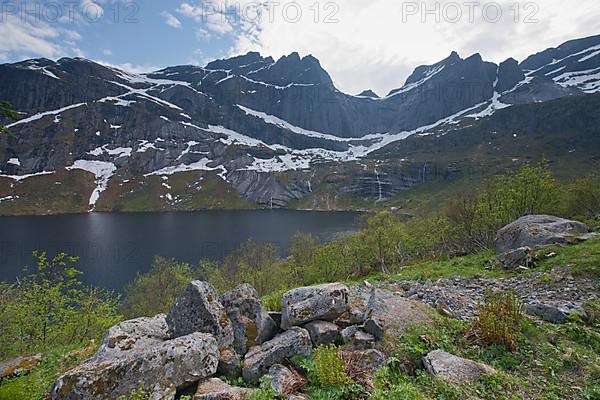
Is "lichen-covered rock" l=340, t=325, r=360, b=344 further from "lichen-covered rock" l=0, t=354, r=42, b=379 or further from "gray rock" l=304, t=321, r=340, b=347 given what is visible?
"lichen-covered rock" l=0, t=354, r=42, b=379

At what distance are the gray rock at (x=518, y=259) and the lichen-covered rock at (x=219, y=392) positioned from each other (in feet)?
51.4

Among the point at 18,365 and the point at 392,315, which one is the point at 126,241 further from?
the point at 392,315

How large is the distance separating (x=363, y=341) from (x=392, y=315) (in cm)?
146

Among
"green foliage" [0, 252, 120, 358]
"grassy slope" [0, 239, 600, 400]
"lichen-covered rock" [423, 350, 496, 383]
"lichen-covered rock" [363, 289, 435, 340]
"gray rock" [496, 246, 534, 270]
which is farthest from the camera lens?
"green foliage" [0, 252, 120, 358]

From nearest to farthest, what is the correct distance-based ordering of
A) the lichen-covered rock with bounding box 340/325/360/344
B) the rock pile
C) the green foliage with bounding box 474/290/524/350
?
the rock pile
the green foliage with bounding box 474/290/524/350
the lichen-covered rock with bounding box 340/325/360/344

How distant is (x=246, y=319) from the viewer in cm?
988

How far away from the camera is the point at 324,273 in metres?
39.3

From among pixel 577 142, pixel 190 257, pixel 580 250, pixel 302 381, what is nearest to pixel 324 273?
pixel 580 250

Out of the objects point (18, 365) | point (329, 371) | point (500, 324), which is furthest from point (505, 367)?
point (18, 365)

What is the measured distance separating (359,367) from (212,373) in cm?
369

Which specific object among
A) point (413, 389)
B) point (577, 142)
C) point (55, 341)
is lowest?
point (55, 341)

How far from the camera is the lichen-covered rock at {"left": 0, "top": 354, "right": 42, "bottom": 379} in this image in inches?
397

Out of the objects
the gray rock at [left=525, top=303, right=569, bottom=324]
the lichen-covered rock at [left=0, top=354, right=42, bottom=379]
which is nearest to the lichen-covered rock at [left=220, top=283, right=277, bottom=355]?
the lichen-covered rock at [left=0, top=354, right=42, bottom=379]

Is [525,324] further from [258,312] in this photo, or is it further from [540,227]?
[540,227]
